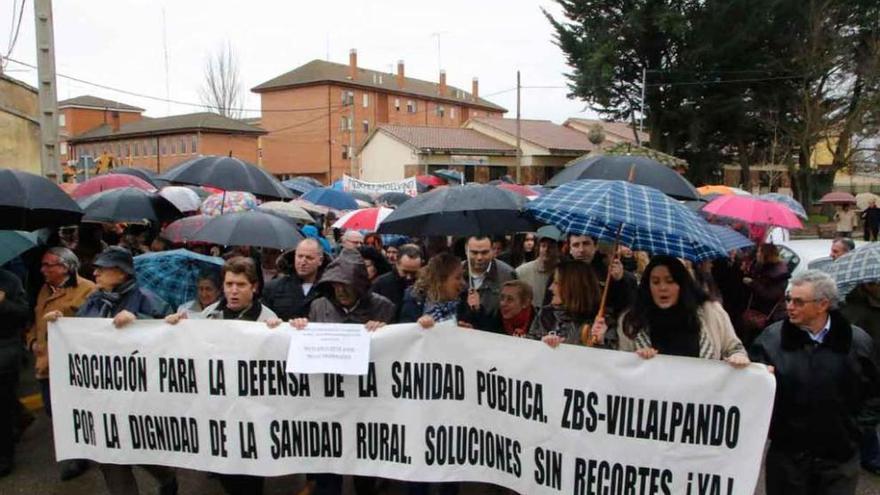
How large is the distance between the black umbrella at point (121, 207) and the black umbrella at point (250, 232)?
1.49 meters

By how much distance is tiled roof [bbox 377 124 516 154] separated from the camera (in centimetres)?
4547

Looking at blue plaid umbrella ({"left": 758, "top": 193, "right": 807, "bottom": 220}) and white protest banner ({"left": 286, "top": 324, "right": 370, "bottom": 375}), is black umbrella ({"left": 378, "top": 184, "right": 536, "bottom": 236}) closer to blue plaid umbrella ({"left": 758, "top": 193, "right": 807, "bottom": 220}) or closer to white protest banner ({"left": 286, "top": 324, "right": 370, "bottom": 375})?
white protest banner ({"left": 286, "top": 324, "right": 370, "bottom": 375})

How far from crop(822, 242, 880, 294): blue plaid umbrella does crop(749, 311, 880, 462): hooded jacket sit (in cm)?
125

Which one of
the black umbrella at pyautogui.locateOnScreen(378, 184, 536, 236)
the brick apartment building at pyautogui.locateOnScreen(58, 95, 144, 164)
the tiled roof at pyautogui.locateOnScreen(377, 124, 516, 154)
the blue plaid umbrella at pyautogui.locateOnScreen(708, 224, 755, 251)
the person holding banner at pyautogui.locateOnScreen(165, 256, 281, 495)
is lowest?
the person holding banner at pyautogui.locateOnScreen(165, 256, 281, 495)

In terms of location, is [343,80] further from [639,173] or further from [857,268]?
[857,268]

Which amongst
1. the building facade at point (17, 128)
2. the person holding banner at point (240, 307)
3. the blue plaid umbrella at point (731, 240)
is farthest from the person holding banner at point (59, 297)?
the building facade at point (17, 128)

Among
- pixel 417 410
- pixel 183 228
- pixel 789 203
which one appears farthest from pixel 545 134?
pixel 417 410

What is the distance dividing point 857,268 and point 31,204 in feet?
19.2

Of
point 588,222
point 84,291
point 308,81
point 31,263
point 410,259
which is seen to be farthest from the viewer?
point 308,81

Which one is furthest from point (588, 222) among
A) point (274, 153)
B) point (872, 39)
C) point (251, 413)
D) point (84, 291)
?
point (274, 153)

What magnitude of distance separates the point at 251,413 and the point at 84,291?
1868 mm

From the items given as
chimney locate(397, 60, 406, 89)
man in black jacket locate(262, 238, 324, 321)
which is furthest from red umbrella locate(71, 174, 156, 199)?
chimney locate(397, 60, 406, 89)

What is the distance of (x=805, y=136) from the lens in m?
32.5

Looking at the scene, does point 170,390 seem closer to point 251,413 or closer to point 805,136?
point 251,413
